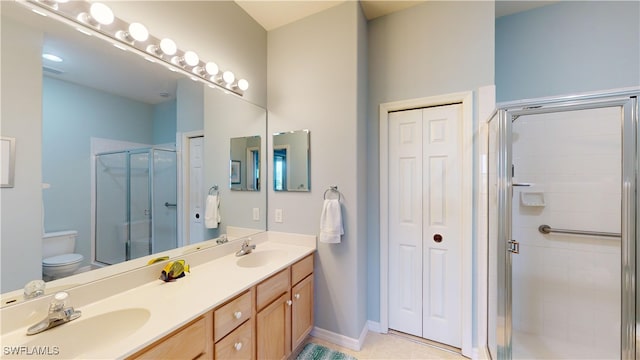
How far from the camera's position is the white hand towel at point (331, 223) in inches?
70.2

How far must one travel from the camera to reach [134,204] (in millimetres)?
1294

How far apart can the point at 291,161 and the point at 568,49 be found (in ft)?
8.00

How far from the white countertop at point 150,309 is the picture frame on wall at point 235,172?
2.25 feet

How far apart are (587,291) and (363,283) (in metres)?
1.69

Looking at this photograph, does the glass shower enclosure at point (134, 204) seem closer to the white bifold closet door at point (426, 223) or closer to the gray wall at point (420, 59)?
the gray wall at point (420, 59)

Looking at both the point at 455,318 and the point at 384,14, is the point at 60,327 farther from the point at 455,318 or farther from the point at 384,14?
the point at 384,14

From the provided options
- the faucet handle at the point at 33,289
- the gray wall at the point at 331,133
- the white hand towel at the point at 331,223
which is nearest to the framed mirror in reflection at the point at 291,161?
the gray wall at the point at 331,133

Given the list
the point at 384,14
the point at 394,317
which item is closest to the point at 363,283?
the point at 394,317

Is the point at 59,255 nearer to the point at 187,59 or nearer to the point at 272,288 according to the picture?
the point at 272,288

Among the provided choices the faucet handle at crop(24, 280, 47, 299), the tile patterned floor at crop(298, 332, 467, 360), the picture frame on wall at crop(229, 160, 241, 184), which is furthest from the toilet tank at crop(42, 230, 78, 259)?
the tile patterned floor at crop(298, 332, 467, 360)

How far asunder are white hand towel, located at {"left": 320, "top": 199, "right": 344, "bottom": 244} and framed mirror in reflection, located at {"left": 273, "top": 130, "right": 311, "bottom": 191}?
11.1 inches

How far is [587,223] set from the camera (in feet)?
5.72

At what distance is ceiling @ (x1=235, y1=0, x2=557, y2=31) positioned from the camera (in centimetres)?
188

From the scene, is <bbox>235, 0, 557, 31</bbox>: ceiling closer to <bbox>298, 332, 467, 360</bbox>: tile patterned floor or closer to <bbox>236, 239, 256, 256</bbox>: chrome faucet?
<bbox>236, 239, 256, 256</bbox>: chrome faucet
